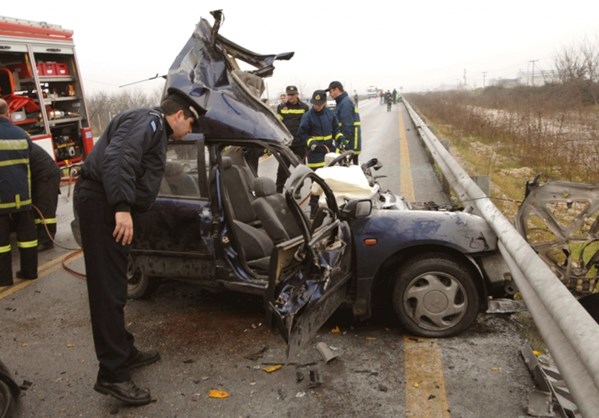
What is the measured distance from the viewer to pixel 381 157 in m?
13.0

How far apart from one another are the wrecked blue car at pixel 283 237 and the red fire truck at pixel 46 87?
592cm

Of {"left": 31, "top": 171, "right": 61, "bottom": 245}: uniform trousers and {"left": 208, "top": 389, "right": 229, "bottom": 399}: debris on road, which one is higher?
{"left": 31, "top": 171, "right": 61, "bottom": 245}: uniform trousers

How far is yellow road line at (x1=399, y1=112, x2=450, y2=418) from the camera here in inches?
116

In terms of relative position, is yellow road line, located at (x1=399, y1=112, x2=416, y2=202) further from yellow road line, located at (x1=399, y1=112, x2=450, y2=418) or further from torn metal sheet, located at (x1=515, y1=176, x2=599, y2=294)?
yellow road line, located at (x1=399, y1=112, x2=450, y2=418)

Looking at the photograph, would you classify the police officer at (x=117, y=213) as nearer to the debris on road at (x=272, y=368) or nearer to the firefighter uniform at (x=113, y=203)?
the firefighter uniform at (x=113, y=203)

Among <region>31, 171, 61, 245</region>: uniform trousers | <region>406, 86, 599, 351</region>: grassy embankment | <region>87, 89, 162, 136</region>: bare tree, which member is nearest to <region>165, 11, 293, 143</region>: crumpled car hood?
<region>406, 86, 599, 351</region>: grassy embankment

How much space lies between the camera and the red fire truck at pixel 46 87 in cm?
898

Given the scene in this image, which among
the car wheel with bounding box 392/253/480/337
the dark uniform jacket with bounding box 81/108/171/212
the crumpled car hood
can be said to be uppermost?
the crumpled car hood

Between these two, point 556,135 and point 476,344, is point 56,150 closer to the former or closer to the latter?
point 476,344

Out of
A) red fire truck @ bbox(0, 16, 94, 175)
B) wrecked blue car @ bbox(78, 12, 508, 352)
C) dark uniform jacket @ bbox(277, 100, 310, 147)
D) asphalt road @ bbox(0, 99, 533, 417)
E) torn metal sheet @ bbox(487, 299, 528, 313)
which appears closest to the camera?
asphalt road @ bbox(0, 99, 533, 417)

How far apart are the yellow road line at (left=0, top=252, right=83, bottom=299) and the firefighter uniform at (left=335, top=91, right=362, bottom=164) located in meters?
4.36

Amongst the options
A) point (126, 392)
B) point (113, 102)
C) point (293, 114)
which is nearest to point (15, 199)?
point (126, 392)

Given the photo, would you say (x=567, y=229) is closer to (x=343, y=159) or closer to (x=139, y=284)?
(x=343, y=159)

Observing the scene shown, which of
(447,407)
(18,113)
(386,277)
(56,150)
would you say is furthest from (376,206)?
(56,150)
